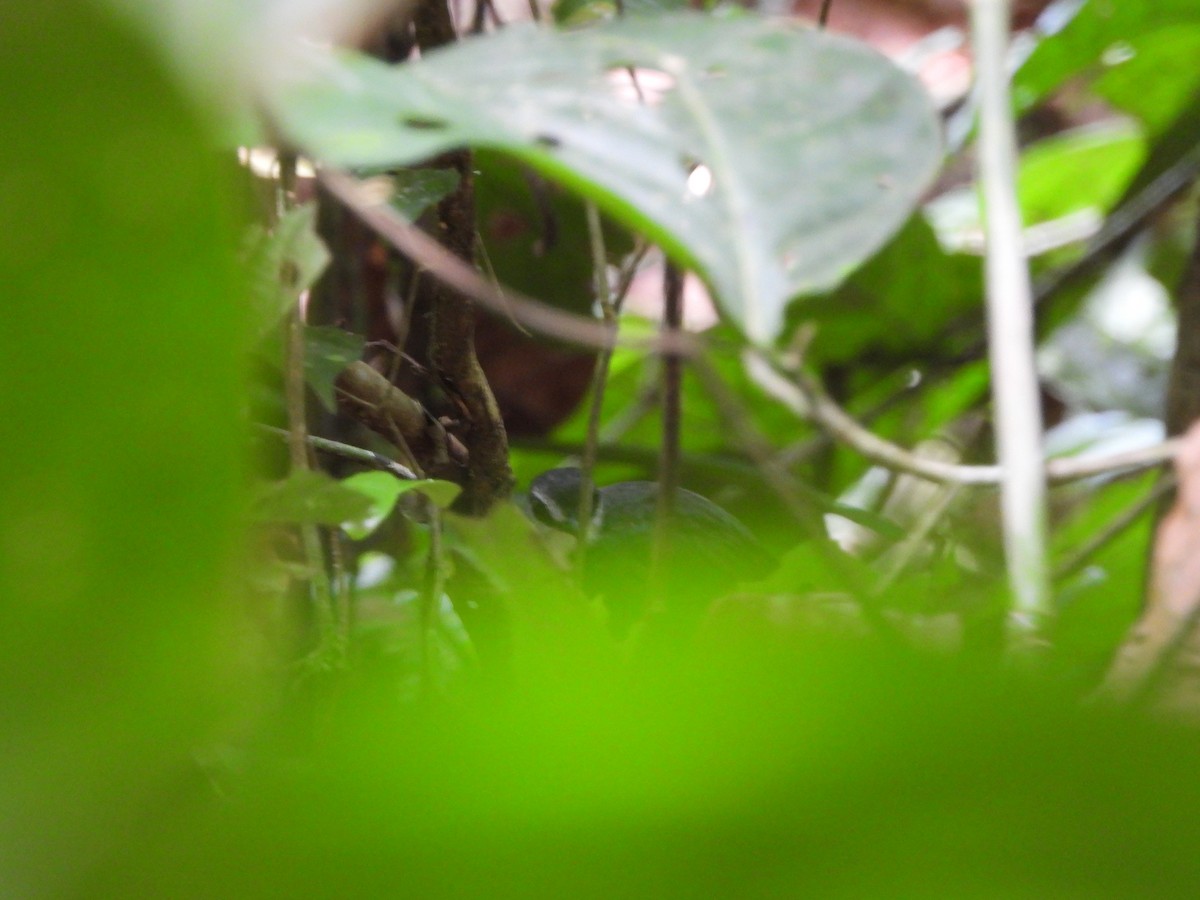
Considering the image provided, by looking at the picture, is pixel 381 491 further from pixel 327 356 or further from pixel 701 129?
pixel 701 129

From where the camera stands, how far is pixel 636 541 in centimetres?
47

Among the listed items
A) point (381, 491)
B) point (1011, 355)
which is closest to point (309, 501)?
point (381, 491)

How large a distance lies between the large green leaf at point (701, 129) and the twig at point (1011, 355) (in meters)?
0.11

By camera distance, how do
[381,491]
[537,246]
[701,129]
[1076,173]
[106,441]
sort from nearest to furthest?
[106,441] < [701,129] < [381,491] < [537,246] < [1076,173]

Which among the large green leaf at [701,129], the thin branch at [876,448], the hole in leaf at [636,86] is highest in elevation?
the hole in leaf at [636,86]

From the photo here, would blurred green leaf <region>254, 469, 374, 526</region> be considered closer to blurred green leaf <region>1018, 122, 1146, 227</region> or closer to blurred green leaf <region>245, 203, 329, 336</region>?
blurred green leaf <region>245, 203, 329, 336</region>

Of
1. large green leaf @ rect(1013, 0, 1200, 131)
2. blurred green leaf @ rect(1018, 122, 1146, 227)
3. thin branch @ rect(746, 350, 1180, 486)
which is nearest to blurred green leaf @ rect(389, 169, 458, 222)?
thin branch @ rect(746, 350, 1180, 486)

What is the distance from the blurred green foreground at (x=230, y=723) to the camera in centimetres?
13

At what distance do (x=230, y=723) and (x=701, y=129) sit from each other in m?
0.19

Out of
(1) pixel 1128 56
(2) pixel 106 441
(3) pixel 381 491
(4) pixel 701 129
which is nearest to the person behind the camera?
(2) pixel 106 441

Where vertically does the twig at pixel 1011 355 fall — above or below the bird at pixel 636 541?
above

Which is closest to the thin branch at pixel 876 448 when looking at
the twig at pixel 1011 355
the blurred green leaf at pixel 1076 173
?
the twig at pixel 1011 355

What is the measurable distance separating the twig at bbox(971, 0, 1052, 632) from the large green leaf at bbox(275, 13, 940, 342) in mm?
115

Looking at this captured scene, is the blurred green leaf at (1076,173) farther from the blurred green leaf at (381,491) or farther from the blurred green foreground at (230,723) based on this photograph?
the blurred green foreground at (230,723)
